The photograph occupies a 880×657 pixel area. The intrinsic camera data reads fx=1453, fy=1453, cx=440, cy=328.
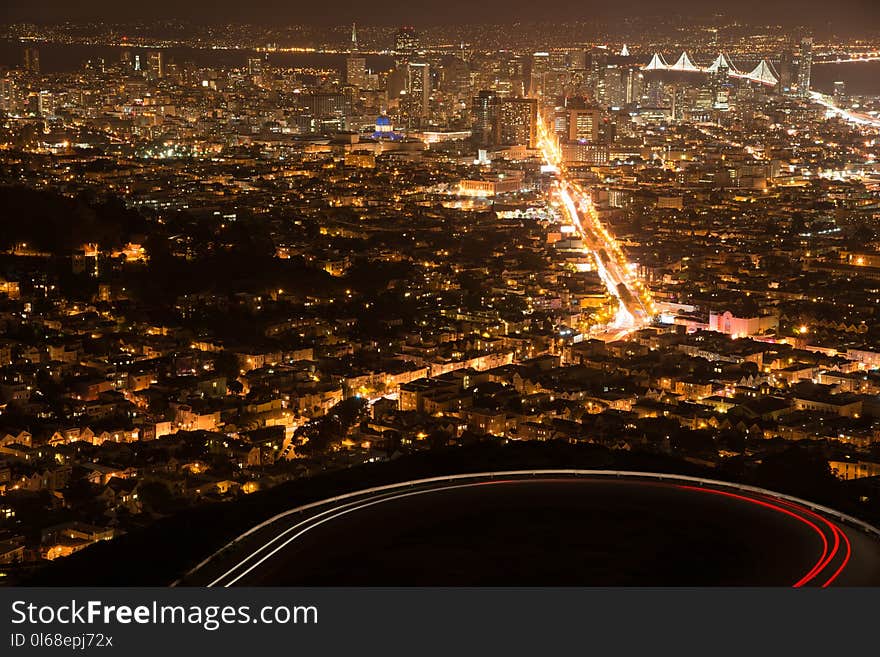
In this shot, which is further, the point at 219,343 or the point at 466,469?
the point at 219,343

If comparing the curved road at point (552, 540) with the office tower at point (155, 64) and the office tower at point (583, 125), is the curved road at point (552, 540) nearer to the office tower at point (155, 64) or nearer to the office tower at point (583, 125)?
the office tower at point (583, 125)

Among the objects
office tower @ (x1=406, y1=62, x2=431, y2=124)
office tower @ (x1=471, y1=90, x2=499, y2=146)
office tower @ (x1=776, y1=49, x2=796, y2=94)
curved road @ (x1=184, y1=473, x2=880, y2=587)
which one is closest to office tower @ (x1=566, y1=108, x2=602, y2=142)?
office tower @ (x1=471, y1=90, x2=499, y2=146)

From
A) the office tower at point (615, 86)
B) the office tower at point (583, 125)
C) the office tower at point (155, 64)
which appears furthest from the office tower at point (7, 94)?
the office tower at point (615, 86)

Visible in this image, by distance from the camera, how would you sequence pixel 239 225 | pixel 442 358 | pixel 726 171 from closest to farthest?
pixel 442 358
pixel 239 225
pixel 726 171

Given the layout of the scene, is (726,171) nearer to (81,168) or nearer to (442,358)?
(81,168)

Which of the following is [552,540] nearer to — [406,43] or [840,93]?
[406,43]

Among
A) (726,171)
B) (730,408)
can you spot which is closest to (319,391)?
(730,408)
